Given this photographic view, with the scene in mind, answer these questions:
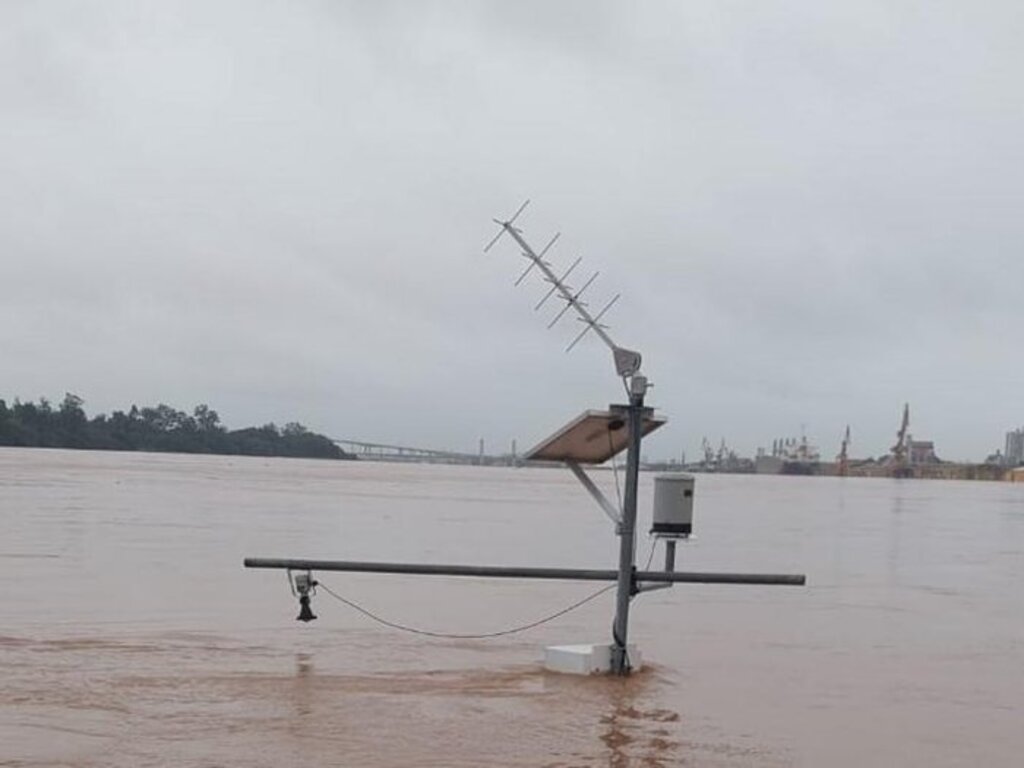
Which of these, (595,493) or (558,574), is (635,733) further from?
(595,493)

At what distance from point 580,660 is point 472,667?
107cm

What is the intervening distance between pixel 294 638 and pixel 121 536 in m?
15.8

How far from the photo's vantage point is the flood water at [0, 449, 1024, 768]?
9867 mm

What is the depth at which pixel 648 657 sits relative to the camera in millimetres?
14398

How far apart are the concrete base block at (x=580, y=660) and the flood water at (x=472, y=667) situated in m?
0.22

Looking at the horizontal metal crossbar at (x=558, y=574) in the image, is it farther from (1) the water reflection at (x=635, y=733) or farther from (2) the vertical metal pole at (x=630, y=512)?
(1) the water reflection at (x=635, y=733)

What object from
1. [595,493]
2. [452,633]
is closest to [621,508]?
[595,493]

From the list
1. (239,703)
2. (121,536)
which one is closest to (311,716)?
(239,703)

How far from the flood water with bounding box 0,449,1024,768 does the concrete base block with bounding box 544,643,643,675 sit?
222 millimetres

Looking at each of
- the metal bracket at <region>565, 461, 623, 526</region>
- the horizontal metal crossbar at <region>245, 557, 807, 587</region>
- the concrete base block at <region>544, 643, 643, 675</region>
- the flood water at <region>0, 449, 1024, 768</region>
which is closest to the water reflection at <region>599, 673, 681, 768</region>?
the flood water at <region>0, 449, 1024, 768</region>

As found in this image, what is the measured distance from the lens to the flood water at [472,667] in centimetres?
987

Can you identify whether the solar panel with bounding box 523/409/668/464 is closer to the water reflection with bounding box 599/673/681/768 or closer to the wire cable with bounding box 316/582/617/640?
the water reflection with bounding box 599/673/681/768

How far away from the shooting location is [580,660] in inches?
500

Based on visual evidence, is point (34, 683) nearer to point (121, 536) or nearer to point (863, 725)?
point (863, 725)
